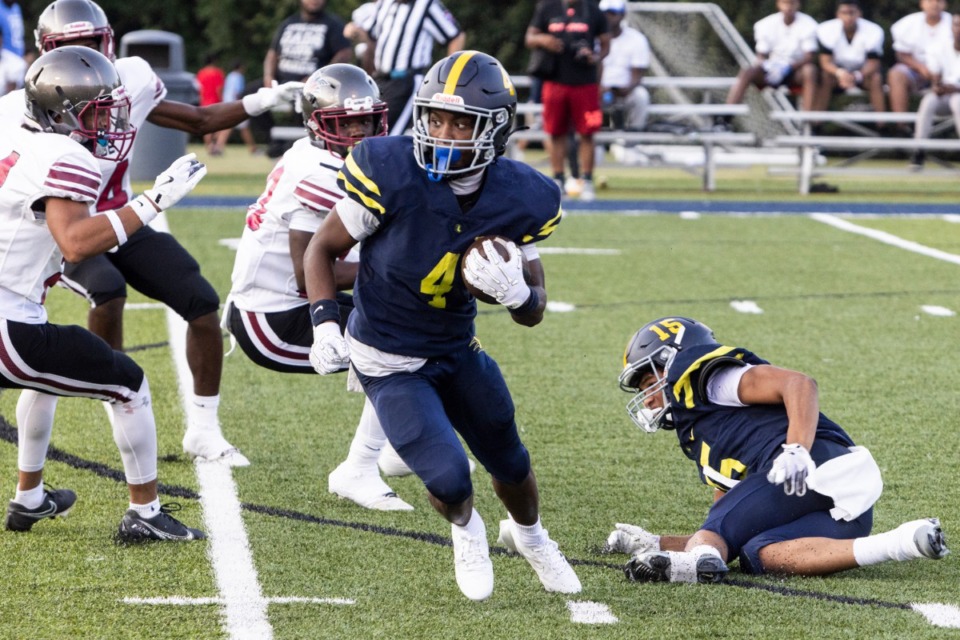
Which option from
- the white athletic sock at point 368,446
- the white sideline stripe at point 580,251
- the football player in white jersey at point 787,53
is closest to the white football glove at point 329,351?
the white athletic sock at point 368,446

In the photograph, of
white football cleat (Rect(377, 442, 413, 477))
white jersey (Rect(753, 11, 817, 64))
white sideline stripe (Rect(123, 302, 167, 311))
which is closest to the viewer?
white football cleat (Rect(377, 442, 413, 477))

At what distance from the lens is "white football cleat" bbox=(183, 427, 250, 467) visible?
502 cm

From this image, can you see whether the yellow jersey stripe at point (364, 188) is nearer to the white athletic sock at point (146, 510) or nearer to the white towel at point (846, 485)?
the white athletic sock at point (146, 510)

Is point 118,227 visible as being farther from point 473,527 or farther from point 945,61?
point 945,61

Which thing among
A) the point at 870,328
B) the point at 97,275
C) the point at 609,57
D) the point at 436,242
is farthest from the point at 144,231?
the point at 609,57

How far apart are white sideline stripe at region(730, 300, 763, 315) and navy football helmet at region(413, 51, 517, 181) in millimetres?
4612

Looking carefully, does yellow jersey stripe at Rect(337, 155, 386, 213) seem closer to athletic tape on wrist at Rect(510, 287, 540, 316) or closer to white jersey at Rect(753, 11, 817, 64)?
athletic tape on wrist at Rect(510, 287, 540, 316)

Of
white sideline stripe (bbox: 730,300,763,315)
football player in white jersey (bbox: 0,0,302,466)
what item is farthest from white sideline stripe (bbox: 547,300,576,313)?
football player in white jersey (bbox: 0,0,302,466)

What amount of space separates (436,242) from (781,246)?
7394mm

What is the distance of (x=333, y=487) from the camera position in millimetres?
4660

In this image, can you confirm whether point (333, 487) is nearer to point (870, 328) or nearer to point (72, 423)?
point (72, 423)

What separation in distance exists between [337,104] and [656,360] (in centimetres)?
144

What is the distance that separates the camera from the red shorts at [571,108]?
12.5 m

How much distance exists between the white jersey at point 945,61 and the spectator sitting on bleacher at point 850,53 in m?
0.55
